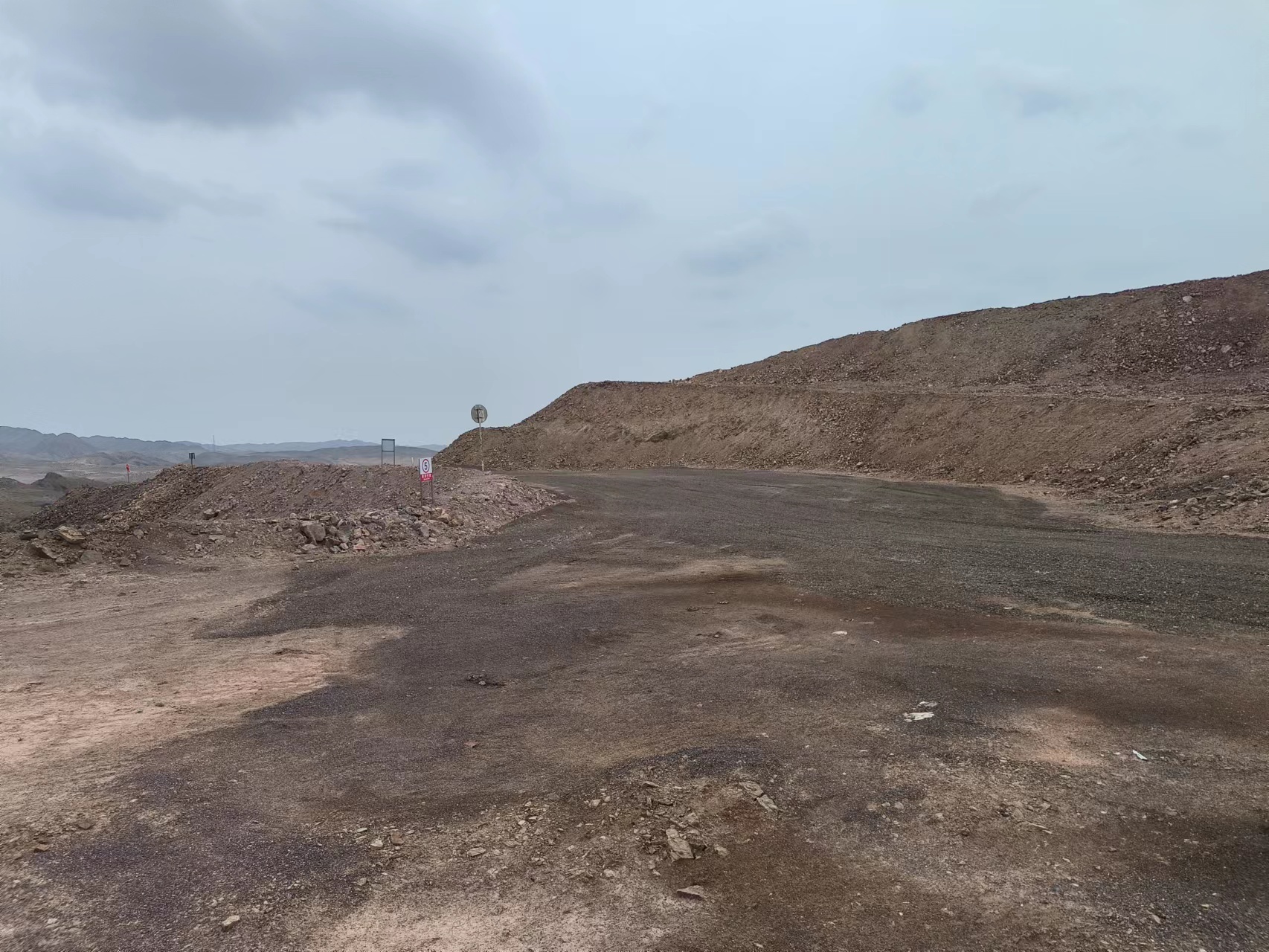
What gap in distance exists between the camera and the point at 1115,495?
19.8 meters

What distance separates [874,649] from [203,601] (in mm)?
10216

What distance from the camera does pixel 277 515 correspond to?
19.0 meters

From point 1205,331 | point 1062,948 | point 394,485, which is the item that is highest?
point 1205,331

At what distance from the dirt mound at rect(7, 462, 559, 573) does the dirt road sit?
3093 mm

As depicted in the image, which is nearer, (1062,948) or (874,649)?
(1062,948)

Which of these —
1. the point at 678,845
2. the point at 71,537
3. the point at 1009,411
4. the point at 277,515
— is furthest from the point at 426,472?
the point at 1009,411

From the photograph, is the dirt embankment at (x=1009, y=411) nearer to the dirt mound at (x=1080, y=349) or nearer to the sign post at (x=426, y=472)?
the dirt mound at (x=1080, y=349)

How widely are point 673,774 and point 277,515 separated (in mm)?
16577

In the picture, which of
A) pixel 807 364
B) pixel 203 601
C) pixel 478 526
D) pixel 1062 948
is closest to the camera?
pixel 1062 948

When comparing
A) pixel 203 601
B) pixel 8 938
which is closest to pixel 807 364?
pixel 203 601

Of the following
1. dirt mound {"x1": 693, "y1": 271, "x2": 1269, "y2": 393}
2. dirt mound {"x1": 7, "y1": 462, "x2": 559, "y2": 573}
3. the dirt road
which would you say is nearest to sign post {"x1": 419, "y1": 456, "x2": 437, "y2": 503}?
dirt mound {"x1": 7, "y1": 462, "x2": 559, "y2": 573}

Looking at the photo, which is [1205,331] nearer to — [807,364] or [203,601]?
[807,364]

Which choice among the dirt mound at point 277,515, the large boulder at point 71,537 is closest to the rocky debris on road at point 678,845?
the dirt mound at point 277,515

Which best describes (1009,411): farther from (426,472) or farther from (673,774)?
(673,774)
